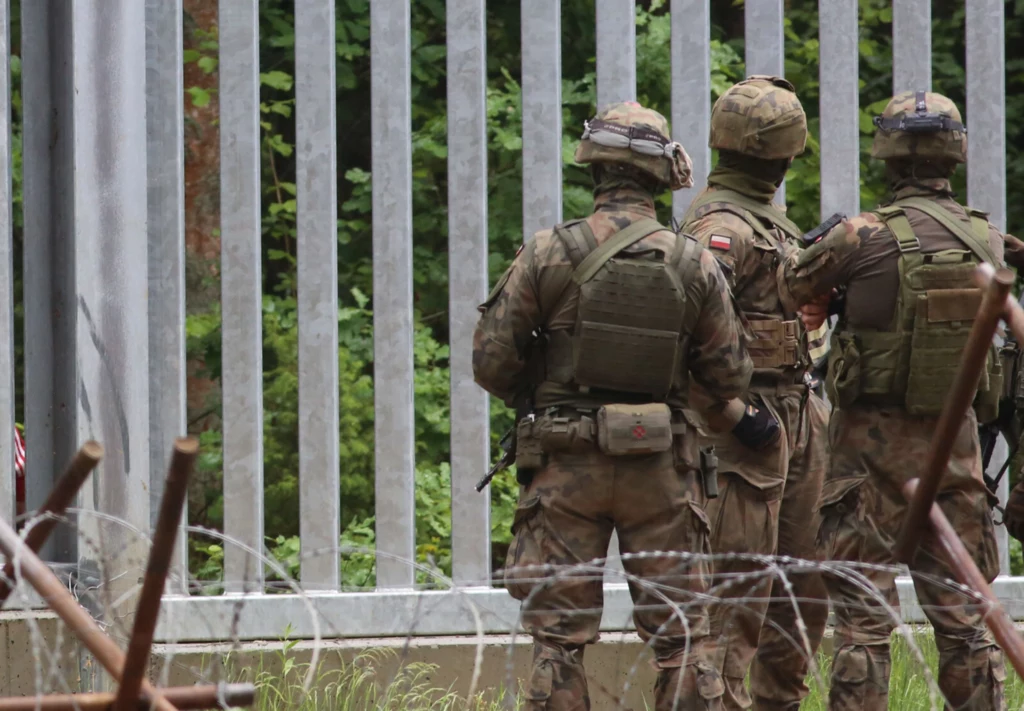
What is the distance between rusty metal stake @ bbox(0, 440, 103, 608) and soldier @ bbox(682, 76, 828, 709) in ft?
8.30

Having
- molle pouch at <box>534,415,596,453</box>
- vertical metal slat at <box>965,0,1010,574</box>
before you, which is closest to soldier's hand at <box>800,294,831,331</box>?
molle pouch at <box>534,415,596,453</box>

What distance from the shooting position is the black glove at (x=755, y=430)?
4555 millimetres

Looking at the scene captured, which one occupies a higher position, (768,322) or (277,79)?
(277,79)

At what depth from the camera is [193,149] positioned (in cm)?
796

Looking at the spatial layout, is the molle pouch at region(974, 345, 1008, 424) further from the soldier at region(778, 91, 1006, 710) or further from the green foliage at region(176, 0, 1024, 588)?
the green foliage at region(176, 0, 1024, 588)

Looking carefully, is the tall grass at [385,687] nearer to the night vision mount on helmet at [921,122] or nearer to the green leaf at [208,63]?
the night vision mount on helmet at [921,122]

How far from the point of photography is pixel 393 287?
548 centimetres

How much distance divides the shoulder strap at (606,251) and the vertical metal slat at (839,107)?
5.98ft

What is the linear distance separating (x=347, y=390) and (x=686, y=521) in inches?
117

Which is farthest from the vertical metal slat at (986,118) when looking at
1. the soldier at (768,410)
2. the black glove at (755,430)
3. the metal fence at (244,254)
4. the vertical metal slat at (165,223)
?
the vertical metal slat at (165,223)

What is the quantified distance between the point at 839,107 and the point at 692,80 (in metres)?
0.59

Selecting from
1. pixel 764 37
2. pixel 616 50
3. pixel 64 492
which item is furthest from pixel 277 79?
pixel 64 492

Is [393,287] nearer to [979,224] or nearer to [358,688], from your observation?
[358,688]

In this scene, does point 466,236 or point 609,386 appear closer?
point 609,386
